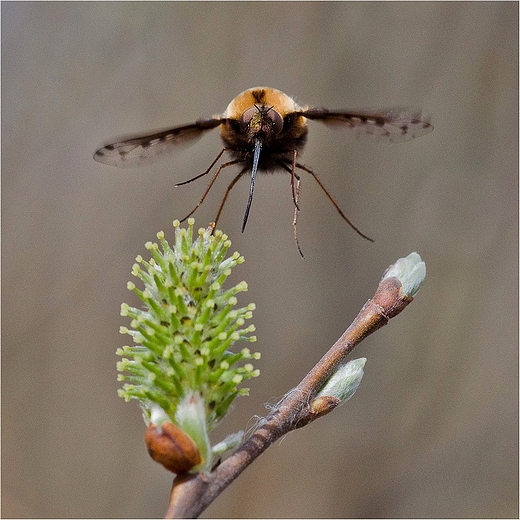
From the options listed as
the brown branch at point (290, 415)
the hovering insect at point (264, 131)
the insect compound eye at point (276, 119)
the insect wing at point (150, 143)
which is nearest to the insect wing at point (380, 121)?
the hovering insect at point (264, 131)

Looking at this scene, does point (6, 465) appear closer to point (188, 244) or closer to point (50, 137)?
point (50, 137)

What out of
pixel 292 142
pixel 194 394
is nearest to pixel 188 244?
pixel 194 394

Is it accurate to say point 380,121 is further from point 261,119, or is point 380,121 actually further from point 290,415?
point 290,415

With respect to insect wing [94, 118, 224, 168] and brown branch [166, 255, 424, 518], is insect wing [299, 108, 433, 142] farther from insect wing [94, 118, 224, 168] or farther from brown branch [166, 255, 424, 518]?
brown branch [166, 255, 424, 518]

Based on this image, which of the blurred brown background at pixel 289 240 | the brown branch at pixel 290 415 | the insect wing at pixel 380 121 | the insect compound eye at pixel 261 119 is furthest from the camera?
the blurred brown background at pixel 289 240

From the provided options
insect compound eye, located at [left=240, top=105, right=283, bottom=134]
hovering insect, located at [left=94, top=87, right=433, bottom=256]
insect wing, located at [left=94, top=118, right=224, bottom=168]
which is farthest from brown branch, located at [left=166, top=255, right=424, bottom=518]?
insect wing, located at [left=94, top=118, right=224, bottom=168]

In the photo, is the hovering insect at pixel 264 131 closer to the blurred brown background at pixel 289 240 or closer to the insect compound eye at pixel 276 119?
the insect compound eye at pixel 276 119
